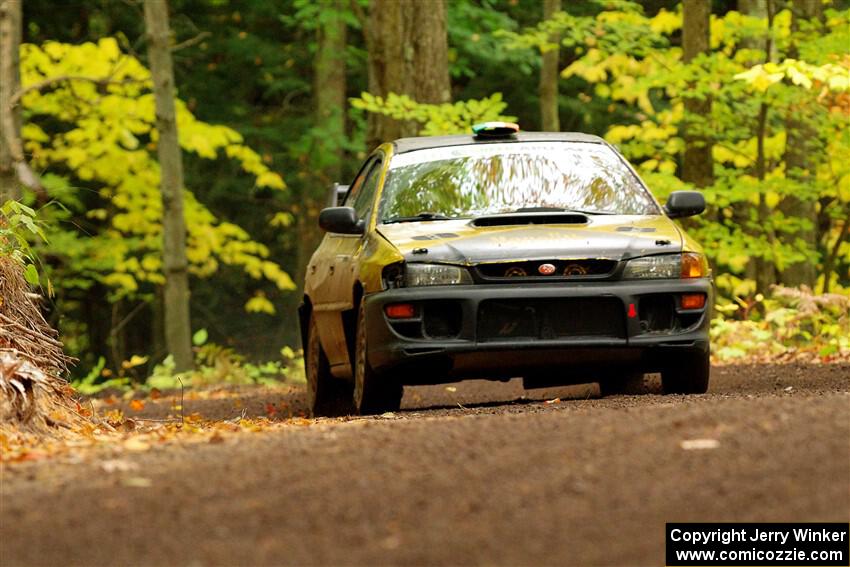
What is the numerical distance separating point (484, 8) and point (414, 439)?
22020 millimetres

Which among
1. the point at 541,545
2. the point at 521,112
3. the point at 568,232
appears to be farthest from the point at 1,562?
the point at 521,112

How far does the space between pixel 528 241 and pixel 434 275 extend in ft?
1.95

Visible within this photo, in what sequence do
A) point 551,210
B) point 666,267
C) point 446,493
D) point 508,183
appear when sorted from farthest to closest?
point 508,183 < point 551,210 < point 666,267 < point 446,493

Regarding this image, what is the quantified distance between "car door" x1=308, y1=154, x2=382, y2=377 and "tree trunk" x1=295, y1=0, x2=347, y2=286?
44.1 ft

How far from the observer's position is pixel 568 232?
351 inches

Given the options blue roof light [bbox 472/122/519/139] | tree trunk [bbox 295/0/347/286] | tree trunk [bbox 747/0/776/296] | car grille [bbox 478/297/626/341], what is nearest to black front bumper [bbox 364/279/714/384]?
car grille [bbox 478/297/626/341]

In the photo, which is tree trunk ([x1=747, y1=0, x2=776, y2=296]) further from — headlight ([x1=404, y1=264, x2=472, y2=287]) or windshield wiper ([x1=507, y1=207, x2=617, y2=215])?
headlight ([x1=404, y1=264, x2=472, y2=287])

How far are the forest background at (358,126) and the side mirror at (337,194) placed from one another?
229cm

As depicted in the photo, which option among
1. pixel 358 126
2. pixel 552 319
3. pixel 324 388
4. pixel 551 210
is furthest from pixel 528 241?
pixel 358 126

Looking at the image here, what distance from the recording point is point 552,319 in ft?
28.6

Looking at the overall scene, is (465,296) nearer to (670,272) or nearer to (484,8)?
(670,272)

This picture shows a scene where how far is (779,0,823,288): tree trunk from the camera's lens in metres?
18.0

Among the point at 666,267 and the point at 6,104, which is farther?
the point at 6,104

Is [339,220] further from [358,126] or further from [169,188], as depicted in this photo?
[358,126]
